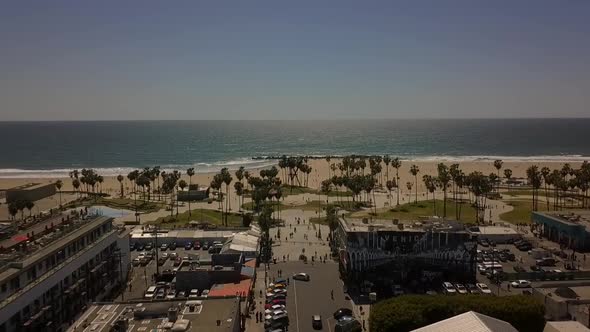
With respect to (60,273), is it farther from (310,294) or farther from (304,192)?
(304,192)

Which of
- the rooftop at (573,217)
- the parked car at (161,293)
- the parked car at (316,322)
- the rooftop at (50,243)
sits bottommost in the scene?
the parked car at (316,322)

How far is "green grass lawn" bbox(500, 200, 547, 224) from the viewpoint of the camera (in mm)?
85819

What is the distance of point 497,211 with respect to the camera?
93.3 meters

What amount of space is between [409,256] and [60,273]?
34932mm

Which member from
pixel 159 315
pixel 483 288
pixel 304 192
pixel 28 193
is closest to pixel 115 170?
pixel 28 193

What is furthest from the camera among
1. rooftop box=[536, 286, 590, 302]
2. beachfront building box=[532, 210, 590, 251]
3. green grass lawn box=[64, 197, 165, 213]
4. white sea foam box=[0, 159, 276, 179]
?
white sea foam box=[0, 159, 276, 179]

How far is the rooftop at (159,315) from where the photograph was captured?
3275 cm

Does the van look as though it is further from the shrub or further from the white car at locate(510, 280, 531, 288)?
the white car at locate(510, 280, 531, 288)

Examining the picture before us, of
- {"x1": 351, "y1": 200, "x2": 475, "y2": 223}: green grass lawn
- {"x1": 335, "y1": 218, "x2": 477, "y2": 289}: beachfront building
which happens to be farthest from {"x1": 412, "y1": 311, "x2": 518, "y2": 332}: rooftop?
{"x1": 351, "y1": 200, "x2": 475, "y2": 223}: green grass lawn

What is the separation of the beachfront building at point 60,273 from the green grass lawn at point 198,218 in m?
27.8

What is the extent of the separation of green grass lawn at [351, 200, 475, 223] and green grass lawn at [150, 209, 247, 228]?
21.5 m

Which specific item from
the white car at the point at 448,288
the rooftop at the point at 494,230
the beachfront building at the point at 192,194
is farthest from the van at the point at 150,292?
the beachfront building at the point at 192,194

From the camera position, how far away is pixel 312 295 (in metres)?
51.1

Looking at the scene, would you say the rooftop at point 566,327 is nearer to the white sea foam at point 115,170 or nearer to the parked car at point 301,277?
the parked car at point 301,277
